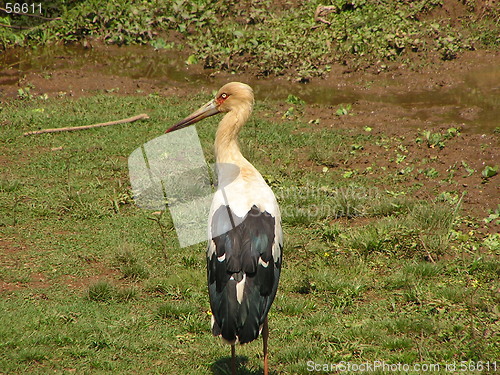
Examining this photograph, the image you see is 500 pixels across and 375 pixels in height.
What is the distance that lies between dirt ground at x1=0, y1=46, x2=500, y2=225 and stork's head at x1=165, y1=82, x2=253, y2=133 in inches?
92.9

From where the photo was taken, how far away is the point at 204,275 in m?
5.73

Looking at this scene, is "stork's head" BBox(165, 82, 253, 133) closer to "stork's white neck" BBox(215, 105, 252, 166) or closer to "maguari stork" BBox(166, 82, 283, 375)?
"stork's white neck" BBox(215, 105, 252, 166)

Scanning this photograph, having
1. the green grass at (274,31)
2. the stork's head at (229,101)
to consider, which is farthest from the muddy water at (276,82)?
the stork's head at (229,101)

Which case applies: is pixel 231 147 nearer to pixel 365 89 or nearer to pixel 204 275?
pixel 204 275

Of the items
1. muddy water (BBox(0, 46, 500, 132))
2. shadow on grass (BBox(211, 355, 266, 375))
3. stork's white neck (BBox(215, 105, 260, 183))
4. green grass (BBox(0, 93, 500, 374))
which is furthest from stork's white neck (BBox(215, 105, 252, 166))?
muddy water (BBox(0, 46, 500, 132))

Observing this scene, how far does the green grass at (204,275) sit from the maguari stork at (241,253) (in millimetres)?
650

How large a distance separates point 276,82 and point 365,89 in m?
1.45

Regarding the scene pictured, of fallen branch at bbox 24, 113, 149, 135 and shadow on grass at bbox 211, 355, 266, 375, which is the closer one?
shadow on grass at bbox 211, 355, 266, 375

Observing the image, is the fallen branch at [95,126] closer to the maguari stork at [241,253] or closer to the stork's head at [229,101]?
the stork's head at [229,101]

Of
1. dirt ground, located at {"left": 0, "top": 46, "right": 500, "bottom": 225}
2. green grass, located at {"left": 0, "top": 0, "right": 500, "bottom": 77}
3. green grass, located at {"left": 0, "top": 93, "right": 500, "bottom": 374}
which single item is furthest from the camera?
green grass, located at {"left": 0, "top": 0, "right": 500, "bottom": 77}

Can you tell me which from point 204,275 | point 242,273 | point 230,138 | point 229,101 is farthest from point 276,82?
point 242,273

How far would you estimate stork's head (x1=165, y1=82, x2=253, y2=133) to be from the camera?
5.66 metres

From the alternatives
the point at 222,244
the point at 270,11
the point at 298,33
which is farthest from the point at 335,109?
the point at 222,244

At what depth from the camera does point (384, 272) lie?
5844mm
